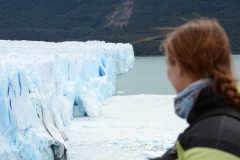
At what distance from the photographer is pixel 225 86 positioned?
65 cm

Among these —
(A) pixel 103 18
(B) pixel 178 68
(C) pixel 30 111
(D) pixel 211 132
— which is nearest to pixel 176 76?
(B) pixel 178 68

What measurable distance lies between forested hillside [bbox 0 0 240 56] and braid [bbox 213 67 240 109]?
24.1 meters

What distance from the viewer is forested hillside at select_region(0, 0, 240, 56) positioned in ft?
96.4

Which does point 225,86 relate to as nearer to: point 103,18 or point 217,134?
point 217,134

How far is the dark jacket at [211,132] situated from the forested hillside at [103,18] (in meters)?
24.1

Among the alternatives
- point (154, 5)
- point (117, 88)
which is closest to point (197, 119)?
point (117, 88)

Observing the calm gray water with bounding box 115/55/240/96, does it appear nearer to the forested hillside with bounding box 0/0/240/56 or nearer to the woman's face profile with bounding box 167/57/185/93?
the woman's face profile with bounding box 167/57/185/93

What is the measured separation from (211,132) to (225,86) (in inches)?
3.1

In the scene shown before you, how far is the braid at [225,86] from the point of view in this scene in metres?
0.65

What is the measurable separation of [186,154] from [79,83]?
22.0 ft

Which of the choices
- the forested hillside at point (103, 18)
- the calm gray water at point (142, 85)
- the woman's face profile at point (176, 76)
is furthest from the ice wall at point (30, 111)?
the forested hillside at point (103, 18)

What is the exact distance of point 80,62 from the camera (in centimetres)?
807

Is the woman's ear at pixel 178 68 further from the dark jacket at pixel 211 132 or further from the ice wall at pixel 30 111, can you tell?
the ice wall at pixel 30 111

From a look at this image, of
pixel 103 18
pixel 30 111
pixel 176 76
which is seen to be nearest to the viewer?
pixel 176 76
